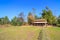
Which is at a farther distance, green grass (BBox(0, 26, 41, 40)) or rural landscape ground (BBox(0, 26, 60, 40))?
green grass (BBox(0, 26, 41, 40))

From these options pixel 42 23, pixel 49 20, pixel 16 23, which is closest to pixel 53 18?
pixel 49 20

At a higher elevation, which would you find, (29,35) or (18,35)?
(18,35)

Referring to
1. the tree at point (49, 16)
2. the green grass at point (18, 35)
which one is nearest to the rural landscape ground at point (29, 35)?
the green grass at point (18, 35)

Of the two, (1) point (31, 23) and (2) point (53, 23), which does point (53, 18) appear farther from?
(1) point (31, 23)

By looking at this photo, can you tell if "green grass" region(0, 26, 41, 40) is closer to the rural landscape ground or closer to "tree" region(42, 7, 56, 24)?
the rural landscape ground

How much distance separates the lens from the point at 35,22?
2512 inches

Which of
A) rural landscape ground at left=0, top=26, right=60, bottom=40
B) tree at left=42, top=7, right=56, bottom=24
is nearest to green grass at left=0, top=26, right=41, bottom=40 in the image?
rural landscape ground at left=0, top=26, right=60, bottom=40

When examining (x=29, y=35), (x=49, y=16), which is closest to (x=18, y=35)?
(x=29, y=35)

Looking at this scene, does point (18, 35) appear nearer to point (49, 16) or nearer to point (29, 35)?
point (29, 35)

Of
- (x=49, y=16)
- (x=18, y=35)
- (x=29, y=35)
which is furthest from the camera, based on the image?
(x=49, y=16)

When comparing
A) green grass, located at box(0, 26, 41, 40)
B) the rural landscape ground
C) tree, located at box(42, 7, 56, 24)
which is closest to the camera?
the rural landscape ground

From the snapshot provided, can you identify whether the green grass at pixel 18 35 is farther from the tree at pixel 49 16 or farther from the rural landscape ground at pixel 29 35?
the tree at pixel 49 16

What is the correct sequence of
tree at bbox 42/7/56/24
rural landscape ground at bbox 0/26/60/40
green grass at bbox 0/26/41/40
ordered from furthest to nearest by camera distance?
tree at bbox 42/7/56/24
green grass at bbox 0/26/41/40
rural landscape ground at bbox 0/26/60/40

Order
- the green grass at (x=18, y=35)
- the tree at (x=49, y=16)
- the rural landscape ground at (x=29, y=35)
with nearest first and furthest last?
the rural landscape ground at (x=29, y=35) → the green grass at (x=18, y=35) → the tree at (x=49, y=16)
